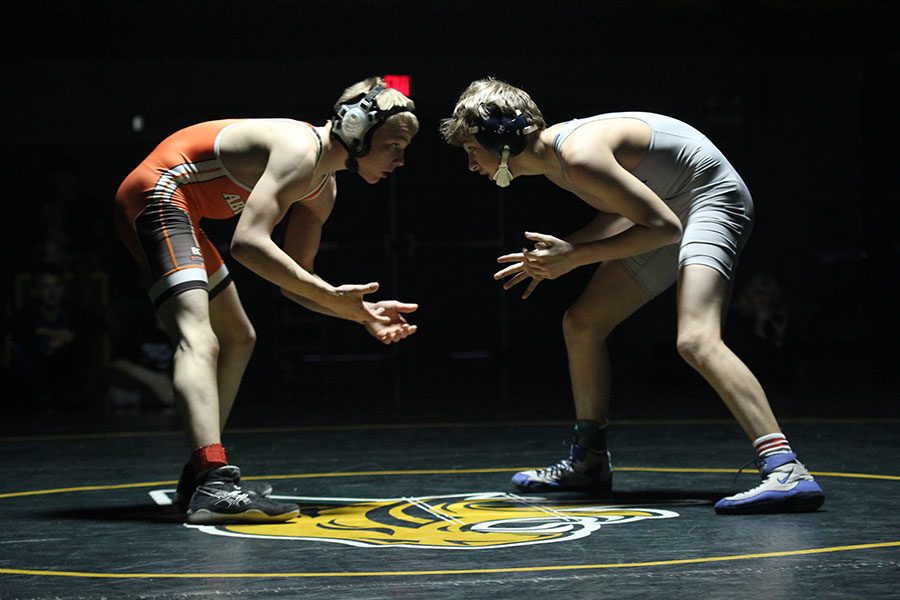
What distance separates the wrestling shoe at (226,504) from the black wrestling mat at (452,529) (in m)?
0.06

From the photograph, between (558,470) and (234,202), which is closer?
(234,202)

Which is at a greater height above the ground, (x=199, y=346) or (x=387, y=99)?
(x=387, y=99)

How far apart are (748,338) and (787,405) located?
1947mm

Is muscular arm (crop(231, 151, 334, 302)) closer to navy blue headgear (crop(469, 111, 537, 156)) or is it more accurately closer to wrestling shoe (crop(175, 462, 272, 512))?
navy blue headgear (crop(469, 111, 537, 156))

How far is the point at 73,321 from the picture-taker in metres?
8.84

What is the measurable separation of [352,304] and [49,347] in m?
5.17

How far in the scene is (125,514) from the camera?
4.28 meters

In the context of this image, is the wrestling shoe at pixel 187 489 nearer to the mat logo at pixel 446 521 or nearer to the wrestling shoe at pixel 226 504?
the mat logo at pixel 446 521

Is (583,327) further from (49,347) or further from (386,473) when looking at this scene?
(49,347)

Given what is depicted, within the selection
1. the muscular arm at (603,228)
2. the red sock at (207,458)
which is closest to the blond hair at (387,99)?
the muscular arm at (603,228)

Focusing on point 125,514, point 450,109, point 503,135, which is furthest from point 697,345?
point 450,109

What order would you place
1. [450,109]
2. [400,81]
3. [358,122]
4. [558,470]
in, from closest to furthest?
1. [358,122]
2. [558,470]
3. [400,81]
4. [450,109]

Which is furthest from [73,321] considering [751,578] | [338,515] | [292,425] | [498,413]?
[751,578]

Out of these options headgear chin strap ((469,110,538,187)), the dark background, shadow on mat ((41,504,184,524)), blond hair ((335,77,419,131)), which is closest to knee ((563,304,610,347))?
headgear chin strap ((469,110,538,187))
